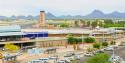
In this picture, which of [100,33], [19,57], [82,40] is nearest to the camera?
[19,57]

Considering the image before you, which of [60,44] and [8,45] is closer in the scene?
[8,45]

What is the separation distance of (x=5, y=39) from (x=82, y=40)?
1293cm

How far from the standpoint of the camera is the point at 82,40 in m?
61.3

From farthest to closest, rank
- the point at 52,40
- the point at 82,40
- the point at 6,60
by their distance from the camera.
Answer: the point at 82,40 → the point at 52,40 → the point at 6,60

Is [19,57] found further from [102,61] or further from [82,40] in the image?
[82,40]

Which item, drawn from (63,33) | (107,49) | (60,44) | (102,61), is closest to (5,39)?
(60,44)

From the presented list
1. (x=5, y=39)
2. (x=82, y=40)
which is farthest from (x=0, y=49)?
(x=82, y=40)

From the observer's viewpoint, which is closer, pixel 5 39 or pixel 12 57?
pixel 12 57

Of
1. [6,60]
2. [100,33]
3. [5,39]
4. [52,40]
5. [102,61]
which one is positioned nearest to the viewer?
[102,61]

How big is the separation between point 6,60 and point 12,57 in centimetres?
157

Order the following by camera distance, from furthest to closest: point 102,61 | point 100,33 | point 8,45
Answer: point 100,33, point 8,45, point 102,61

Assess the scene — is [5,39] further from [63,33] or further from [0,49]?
[63,33]

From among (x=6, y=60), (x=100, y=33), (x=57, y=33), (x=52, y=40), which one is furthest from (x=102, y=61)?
(x=100, y=33)

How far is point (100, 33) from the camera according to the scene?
76562 mm
